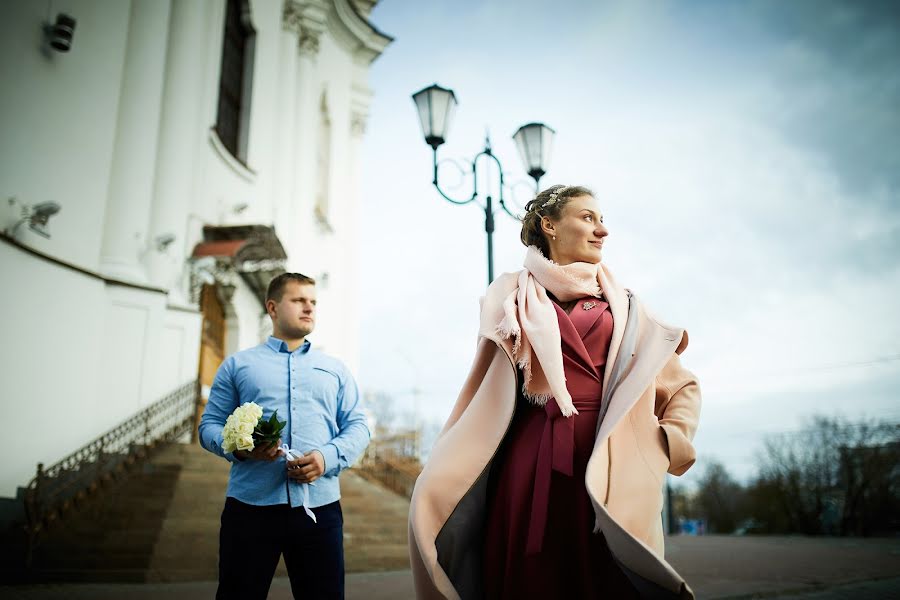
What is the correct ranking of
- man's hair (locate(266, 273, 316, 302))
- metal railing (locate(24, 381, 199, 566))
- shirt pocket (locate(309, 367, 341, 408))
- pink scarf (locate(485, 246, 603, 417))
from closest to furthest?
pink scarf (locate(485, 246, 603, 417)) < shirt pocket (locate(309, 367, 341, 408)) < man's hair (locate(266, 273, 316, 302)) < metal railing (locate(24, 381, 199, 566))

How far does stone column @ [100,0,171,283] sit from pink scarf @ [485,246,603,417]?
38.2 ft

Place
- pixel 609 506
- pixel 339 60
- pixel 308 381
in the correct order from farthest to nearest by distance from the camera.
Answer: pixel 339 60, pixel 308 381, pixel 609 506

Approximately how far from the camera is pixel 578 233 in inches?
117

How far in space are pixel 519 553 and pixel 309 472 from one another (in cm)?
110

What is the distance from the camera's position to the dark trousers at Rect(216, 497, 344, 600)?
2.99 meters

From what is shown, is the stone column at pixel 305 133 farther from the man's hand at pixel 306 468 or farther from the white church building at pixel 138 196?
the man's hand at pixel 306 468

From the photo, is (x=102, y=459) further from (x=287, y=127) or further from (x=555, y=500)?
(x=287, y=127)

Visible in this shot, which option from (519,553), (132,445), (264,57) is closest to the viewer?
(519,553)

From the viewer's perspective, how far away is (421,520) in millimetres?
2523

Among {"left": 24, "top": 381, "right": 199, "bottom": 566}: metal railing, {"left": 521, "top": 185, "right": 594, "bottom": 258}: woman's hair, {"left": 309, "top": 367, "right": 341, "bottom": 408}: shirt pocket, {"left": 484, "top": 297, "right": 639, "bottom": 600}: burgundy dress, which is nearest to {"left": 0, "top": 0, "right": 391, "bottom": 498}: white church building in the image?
{"left": 24, "top": 381, "right": 199, "bottom": 566}: metal railing

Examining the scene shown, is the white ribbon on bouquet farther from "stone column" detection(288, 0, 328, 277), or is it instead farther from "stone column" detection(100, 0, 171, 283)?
"stone column" detection(288, 0, 328, 277)

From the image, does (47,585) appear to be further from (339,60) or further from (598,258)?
(339,60)

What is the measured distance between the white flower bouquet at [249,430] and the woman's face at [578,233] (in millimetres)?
1454

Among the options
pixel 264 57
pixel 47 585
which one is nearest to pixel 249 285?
pixel 264 57
